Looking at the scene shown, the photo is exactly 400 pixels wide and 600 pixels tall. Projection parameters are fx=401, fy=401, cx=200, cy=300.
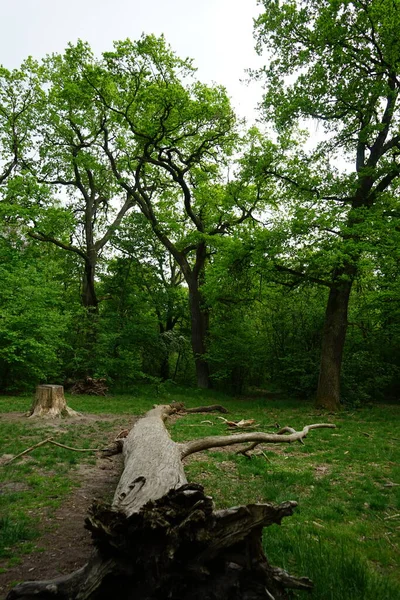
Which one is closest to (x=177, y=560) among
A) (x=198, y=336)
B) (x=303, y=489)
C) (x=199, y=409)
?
(x=303, y=489)

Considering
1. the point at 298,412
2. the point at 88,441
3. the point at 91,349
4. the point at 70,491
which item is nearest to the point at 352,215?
the point at 298,412

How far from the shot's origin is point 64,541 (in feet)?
12.2

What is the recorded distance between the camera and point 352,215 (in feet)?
41.8

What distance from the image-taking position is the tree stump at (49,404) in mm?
10531

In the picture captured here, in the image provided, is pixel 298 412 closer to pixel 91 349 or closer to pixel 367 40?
pixel 91 349

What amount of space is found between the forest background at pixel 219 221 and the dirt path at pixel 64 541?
367 inches

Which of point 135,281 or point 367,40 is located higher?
point 367,40

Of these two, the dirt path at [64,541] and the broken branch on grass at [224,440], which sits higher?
the broken branch on grass at [224,440]

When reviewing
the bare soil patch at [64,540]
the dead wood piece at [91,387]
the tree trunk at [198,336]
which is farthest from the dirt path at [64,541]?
the tree trunk at [198,336]

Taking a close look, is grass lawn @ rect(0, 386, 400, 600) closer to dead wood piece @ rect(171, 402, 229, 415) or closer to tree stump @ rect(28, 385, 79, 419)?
tree stump @ rect(28, 385, 79, 419)

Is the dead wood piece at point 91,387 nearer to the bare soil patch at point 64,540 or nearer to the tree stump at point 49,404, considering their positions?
the tree stump at point 49,404

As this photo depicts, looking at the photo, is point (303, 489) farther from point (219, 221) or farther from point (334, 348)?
point (219, 221)

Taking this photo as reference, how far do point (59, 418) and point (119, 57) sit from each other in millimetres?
15860

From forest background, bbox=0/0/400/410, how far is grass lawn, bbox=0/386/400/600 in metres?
5.79
